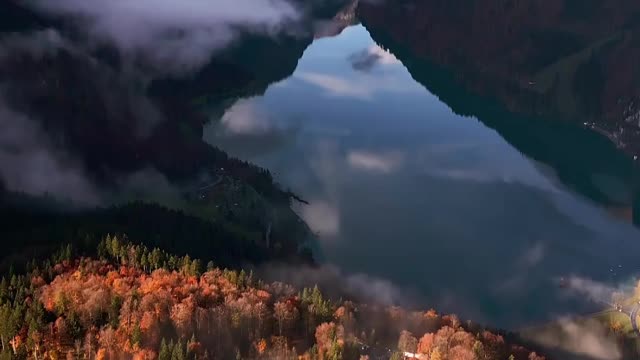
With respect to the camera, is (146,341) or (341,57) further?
(341,57)

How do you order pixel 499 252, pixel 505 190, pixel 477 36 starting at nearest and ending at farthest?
1. pixel 499 252
2. pixel 505 190
3. pixel 477 36

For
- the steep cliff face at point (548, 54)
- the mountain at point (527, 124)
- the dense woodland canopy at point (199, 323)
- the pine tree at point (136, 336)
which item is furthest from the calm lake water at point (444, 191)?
the pine tree at point (136, 336)

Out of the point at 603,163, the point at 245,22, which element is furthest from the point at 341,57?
the point at 603,163

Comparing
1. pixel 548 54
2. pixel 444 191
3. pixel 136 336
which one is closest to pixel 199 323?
pixel 136 336

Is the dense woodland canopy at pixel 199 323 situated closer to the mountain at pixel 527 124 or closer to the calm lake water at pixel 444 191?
the calm lake water at pixel 444 191

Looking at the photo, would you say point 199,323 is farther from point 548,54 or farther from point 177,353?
point 548,54

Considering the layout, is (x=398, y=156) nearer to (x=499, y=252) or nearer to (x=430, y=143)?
(x=430, y=143)
